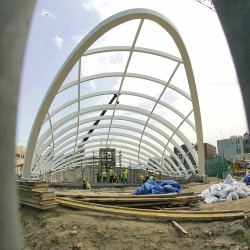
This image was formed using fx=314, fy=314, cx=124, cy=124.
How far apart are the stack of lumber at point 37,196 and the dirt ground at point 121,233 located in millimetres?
481

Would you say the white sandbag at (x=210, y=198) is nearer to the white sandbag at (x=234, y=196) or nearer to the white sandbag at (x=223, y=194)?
the white sandbag at (x=223, y=194)

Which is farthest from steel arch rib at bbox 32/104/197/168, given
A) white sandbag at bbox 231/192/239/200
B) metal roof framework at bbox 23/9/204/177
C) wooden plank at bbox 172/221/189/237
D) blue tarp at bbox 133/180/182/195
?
wooden plank at bbox 172/221/189/237

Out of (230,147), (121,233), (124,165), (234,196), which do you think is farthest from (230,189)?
(230,147)

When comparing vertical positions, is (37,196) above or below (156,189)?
above

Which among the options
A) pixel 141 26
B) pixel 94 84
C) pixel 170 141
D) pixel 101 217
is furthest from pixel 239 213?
pixel 170 141

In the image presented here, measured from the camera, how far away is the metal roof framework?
2288 cm

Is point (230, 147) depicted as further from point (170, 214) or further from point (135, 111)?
point (170, 214)

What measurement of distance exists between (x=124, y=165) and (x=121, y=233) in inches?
1705

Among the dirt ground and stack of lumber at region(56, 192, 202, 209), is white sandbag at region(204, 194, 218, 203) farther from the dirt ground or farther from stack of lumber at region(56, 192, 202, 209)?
the dirt ground

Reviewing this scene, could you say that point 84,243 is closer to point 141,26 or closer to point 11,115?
point 11,115

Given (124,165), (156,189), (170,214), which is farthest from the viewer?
(124,165)

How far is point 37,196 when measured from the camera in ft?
33.7

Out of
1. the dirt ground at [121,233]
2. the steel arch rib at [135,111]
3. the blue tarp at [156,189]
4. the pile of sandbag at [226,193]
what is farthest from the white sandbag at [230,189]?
the steel arch rib at [135,111]

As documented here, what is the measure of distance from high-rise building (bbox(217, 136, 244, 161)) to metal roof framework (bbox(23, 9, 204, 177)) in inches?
1446
